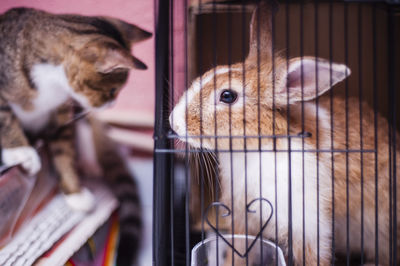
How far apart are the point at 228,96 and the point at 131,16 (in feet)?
2.13

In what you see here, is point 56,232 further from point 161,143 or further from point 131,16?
point 131,16

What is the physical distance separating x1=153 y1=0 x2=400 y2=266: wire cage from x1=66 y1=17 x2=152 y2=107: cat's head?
216mm

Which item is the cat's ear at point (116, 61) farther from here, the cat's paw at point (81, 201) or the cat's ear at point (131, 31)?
the cat's paw at point (81, 201)

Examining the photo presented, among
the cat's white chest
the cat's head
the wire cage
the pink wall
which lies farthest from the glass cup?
the cat's white chest

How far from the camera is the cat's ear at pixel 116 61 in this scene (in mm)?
1545

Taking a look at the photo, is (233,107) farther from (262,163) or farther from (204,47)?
(204,47)

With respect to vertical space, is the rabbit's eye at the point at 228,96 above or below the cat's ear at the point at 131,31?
below

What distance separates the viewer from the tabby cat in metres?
1.60

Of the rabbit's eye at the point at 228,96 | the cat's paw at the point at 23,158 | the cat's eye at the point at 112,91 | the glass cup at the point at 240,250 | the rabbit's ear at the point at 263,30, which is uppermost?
the rabbit's ear at the point at 263,30

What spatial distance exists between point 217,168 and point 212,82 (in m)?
0.38

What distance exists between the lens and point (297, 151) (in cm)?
131

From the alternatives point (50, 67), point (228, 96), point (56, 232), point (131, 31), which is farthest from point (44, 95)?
point (228, 96)

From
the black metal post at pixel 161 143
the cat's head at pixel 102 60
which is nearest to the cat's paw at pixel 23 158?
the cat's head at pixel 102 60

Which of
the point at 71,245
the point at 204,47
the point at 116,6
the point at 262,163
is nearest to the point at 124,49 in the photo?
the point at 116,6
